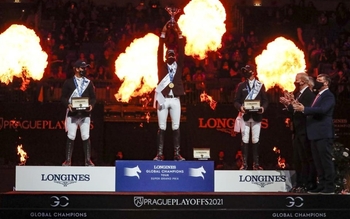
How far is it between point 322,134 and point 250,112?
6.53ft

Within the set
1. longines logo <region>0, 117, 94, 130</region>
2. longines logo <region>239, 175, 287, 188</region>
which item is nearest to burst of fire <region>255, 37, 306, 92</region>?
longines logo <region>239, 175, 287, 188</region>

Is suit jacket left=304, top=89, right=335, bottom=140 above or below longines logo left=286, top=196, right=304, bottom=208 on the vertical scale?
above

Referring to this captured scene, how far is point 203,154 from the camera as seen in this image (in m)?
13.7

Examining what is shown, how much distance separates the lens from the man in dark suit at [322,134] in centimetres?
Result: 1238

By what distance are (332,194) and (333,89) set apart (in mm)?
8302

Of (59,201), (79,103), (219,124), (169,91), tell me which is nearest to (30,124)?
(219,124)

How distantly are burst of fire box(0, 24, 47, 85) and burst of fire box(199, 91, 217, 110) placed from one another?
5603 millimetres

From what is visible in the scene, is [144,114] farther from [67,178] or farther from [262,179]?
[262,179]

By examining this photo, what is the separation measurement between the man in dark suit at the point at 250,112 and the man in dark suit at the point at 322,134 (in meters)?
1.55

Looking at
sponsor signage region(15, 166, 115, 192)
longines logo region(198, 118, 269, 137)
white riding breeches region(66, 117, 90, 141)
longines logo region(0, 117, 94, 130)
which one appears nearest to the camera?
sponsor signage region(15, 166, 115, 192)

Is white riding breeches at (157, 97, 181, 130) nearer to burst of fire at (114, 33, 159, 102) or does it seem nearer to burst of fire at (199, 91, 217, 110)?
burst of fire at (114, 33, 159, 102)

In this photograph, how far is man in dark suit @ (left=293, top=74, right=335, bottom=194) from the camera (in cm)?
1238

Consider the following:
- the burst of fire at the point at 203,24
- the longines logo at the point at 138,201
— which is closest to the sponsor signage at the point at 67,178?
the longines logo at the point at 138,201

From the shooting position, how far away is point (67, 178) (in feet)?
43.4
